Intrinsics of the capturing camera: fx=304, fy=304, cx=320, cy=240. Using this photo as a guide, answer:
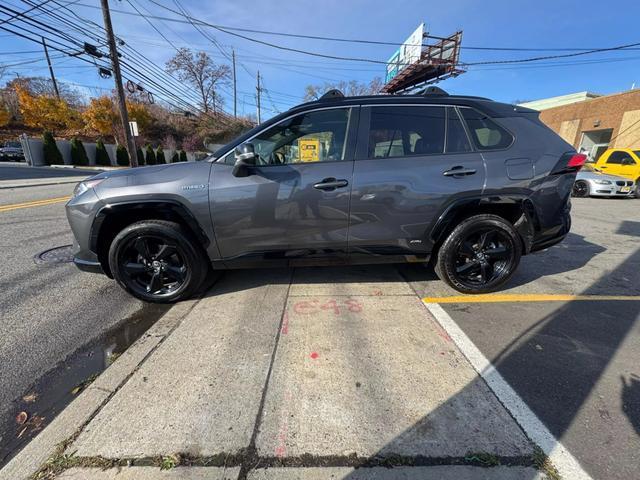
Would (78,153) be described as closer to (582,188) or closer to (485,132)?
(485,132)

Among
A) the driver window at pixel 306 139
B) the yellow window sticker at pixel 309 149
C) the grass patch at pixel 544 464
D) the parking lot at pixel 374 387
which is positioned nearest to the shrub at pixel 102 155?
the parking lot at pixel 374 387

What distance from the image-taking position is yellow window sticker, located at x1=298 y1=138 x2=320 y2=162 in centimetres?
293

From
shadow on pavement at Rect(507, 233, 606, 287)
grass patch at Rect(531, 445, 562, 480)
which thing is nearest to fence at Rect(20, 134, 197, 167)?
shadow on pavement at Rect(507, 233, 606, 287)

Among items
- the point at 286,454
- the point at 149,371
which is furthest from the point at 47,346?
the point at 286,454

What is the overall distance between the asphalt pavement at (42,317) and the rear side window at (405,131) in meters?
2.78

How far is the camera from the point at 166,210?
2.87m

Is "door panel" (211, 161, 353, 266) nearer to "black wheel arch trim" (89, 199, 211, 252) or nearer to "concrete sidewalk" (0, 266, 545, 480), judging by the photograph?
"black wheel arch trim" (89, 199, 211, 252)

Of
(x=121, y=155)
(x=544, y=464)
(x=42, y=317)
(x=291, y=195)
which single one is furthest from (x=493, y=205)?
(x=121, y=155)

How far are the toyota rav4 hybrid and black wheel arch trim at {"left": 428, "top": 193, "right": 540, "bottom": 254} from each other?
0.01 meters

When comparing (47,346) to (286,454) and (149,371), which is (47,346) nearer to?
(149,371)

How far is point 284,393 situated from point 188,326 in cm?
123

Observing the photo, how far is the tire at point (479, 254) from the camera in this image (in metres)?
3.10

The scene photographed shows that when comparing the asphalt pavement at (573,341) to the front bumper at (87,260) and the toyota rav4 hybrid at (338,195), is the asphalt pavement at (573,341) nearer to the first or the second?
the toyota rav4 hybrid at (338,195)

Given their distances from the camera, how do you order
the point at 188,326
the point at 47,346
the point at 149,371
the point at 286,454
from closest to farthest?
the point at 286,454 → the point at 149,371 → the point at 47,346 → the point at 188,326
